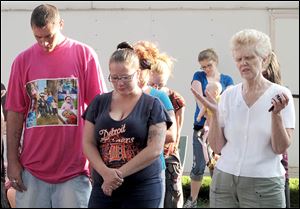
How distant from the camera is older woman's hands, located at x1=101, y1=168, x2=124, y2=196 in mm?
3521

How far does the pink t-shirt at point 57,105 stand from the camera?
12.6 ft

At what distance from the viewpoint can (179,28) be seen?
29.7 ft

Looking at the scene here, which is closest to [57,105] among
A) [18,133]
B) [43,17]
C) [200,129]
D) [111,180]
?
[18,133]

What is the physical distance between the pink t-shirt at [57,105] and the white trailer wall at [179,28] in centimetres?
510

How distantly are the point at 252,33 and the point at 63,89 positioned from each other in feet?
3.58

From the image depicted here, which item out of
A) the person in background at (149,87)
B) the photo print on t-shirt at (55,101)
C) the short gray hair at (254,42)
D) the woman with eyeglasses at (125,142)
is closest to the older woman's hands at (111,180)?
the woman with eyeglasses at (125,142)

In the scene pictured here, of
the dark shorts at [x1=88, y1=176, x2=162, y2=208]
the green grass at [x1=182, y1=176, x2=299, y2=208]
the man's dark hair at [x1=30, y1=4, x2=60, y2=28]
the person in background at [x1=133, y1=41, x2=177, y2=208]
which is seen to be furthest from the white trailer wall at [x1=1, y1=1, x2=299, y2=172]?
the dark shorts at [x1=88, y1=176, x2=162, y2=208]

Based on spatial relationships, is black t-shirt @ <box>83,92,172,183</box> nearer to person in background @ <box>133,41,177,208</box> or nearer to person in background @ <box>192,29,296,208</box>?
person in background @ <box>192,29,296,208</box>

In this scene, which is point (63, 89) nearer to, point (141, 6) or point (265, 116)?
point (265, 116)

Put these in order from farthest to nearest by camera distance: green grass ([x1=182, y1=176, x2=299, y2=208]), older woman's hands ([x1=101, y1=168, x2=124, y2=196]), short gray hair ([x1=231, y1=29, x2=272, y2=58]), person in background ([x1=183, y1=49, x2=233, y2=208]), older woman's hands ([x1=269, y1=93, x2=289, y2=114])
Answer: green grass ([x1=182, y1=176, x2=299, y2=208])
person in background ([x1=183, y1=49, x2=233, y2=208])
short gray hair ([x1=231, y1=29, x2=272, y2=58])
older woman's hands ([x1=101, y1=168, x2=124, y2=196])
older woman's hands ([x1=269, y1=93, x2=289, y2=114])

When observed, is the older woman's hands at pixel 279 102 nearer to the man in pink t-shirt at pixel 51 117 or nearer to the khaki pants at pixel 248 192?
the khaki pants at pixel 248 192

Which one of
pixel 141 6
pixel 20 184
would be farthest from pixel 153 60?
pixel 141 6

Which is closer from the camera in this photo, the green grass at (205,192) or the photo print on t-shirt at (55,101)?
the photo print on t-shirt at (55,101)

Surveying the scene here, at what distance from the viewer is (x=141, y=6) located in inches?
352
